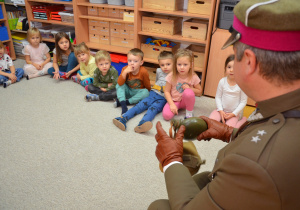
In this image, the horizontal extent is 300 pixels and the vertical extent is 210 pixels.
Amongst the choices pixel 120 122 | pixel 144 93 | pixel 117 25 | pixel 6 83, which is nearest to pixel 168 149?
pixel 120 122

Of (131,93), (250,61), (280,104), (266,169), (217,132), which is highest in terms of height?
(250,61)

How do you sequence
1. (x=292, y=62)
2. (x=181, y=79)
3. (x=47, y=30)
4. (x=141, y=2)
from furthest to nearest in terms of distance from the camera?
(x=47, y=30) → (x=141, y=2) → (x=181, y=79) → (x=292, y=62)

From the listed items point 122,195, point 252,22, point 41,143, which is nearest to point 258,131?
point 252,22

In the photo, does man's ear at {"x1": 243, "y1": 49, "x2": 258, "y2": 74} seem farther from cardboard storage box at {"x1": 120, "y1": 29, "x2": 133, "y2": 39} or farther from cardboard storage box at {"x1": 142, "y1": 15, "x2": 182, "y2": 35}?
cardboard storage box at {"x1": 120, "y1": 29, "x2": 133, "y2": 39}

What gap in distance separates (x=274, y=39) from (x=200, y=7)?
248cm

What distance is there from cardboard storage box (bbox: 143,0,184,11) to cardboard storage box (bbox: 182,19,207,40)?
24 centimetres

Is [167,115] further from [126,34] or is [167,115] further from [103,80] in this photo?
[126,34]

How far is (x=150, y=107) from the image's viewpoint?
9.37 feet

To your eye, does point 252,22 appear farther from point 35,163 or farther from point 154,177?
point 35,163

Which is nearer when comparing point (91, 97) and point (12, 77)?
point (91, 97)

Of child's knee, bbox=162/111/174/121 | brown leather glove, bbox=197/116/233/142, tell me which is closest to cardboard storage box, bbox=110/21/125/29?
child's knee, bbox=162/111/174/121

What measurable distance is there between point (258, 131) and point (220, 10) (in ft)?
8.05

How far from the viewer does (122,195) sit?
5.93ft

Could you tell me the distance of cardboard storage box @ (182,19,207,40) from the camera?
10.2 feet
